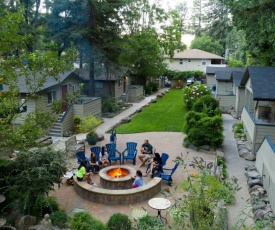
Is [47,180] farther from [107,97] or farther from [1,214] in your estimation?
[107,97]

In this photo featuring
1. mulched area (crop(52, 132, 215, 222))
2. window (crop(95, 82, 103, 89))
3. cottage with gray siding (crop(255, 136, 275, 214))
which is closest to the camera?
mulched area (crop(52, 132, 215, 222))

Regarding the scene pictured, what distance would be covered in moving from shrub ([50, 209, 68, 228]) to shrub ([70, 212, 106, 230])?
50 centimetres

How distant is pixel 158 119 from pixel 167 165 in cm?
1217

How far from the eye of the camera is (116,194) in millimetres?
11898

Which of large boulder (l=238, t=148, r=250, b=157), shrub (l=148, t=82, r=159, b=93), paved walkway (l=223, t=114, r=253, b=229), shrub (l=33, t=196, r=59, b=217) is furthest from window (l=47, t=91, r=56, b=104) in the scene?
shrub (l=148, t=82, r=159, b=93)

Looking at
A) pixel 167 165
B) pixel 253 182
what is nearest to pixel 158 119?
pixel 167 165

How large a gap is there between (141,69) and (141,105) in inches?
347

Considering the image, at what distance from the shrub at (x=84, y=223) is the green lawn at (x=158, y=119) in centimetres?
1405

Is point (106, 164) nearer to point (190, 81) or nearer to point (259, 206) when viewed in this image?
point (259, 206)

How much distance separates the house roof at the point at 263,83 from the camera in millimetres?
15992

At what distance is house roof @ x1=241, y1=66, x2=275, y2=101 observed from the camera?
52.5 feet

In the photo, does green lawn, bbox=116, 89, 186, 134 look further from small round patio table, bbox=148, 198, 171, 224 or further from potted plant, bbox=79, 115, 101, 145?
small round patio table, bbox=148, 198, 171, 224

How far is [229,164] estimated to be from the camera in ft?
54.9

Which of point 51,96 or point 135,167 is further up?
point 51,96
